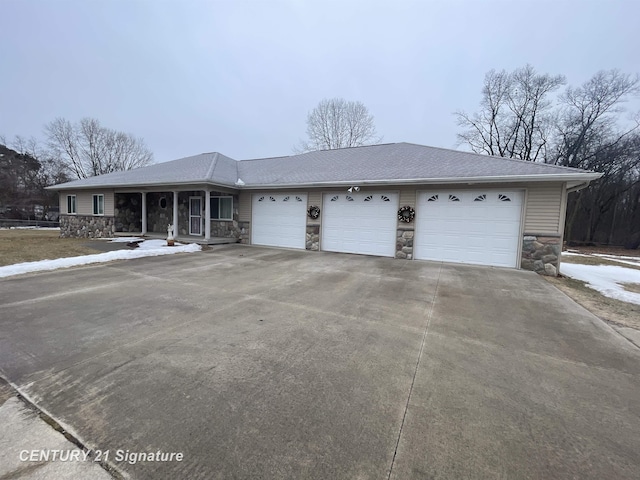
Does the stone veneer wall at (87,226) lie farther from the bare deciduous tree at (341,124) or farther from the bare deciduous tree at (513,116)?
the bare deciduous tree at (513,116)

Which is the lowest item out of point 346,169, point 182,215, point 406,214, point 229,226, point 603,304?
point 603,304

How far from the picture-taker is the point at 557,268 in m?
7.45

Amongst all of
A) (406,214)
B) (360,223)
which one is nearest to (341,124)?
(360,223)

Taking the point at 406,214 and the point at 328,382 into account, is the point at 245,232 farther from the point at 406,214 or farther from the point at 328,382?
the point at 328,382

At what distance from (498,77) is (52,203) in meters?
41.6

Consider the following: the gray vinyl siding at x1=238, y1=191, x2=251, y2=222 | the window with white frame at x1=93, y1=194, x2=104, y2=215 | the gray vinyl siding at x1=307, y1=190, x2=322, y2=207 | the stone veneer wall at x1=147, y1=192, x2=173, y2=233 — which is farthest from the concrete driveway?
the window with white frame at x1=93, y1=194, x2=104, y2=215

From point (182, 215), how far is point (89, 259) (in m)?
7.02

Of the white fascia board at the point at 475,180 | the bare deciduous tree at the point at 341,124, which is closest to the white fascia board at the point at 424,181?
the white fascia board at the point at 475,180

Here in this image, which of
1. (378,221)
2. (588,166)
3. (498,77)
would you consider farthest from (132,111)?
(588,166)

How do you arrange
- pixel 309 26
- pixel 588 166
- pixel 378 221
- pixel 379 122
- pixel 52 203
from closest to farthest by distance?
1. pixel 378 221
2. pixel 309 26
3. pixel 588 166
4. pixel 379 122
5. pixel 52 203

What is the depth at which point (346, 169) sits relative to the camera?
1087 cm

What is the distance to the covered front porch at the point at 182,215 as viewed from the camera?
12.2m

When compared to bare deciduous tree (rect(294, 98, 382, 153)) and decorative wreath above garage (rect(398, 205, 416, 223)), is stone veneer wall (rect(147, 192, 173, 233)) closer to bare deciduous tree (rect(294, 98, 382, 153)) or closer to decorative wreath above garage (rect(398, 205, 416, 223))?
decorative wreath above garage (rect(398, 205, 416, 223))

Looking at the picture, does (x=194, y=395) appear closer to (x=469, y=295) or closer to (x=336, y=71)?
(x=469, y=295)
